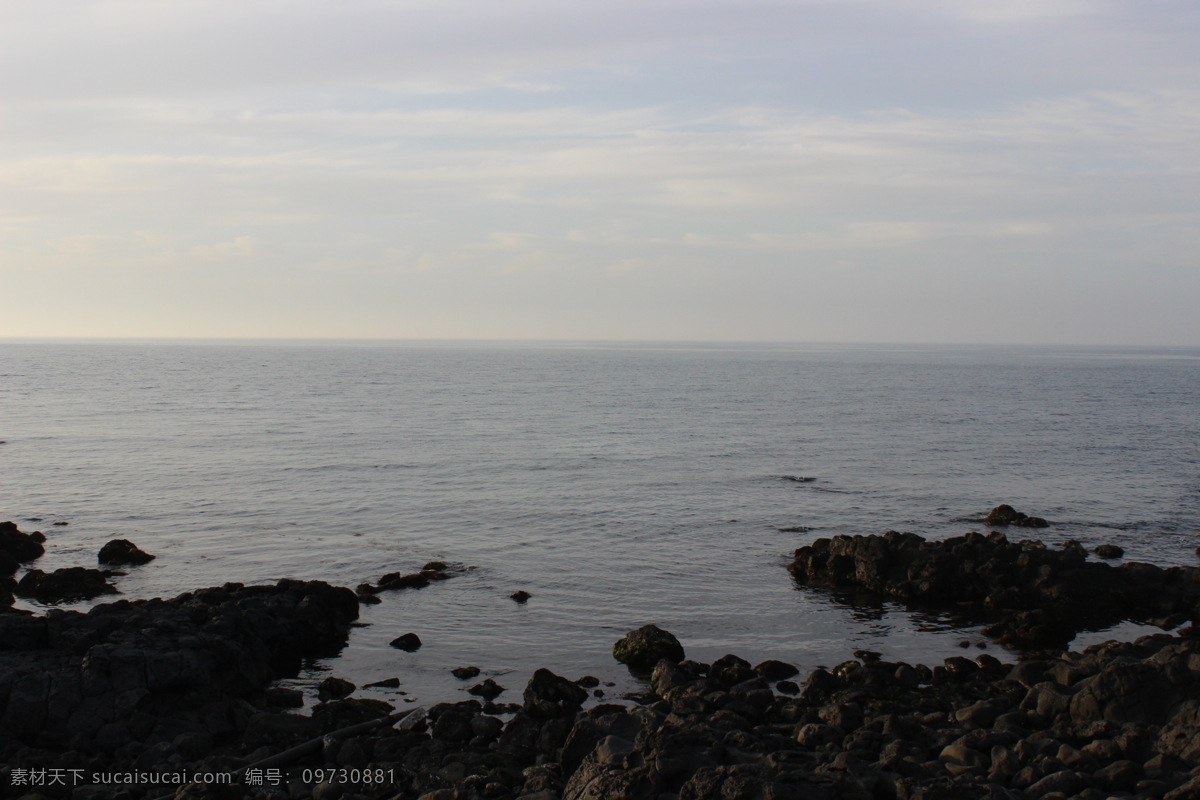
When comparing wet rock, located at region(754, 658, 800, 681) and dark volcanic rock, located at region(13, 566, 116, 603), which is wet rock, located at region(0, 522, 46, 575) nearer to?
dark volcanic rock, located at region(13, 566, 116, 603)

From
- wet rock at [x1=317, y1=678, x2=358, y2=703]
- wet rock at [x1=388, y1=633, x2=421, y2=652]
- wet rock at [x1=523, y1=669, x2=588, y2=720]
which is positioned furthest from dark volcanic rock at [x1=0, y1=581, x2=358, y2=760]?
wet rock at [x1=523, y1=669, x2=588, y2=720]

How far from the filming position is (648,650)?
22.1 metres

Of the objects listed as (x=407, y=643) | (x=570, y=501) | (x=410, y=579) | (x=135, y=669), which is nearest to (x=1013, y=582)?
(x=407, y=643)

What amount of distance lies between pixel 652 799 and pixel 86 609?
2071cm

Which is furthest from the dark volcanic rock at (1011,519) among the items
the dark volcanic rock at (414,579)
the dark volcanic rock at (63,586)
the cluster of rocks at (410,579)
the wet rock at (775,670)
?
the dark volcanic rock at (63,586)

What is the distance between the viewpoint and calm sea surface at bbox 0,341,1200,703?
2550 centimetres

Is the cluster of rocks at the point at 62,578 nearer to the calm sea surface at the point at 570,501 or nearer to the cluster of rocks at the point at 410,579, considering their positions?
the calm sea surface at the point at 570,501

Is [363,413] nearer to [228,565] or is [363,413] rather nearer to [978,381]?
[228,565]

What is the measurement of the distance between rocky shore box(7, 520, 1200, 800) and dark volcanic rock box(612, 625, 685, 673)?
0.05 m

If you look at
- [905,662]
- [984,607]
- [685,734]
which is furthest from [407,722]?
[984,607]

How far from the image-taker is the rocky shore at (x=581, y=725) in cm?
1375

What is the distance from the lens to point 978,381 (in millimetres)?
156750

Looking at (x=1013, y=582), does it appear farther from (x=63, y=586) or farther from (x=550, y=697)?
(x=63, y=586)

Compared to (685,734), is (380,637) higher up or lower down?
lower down
